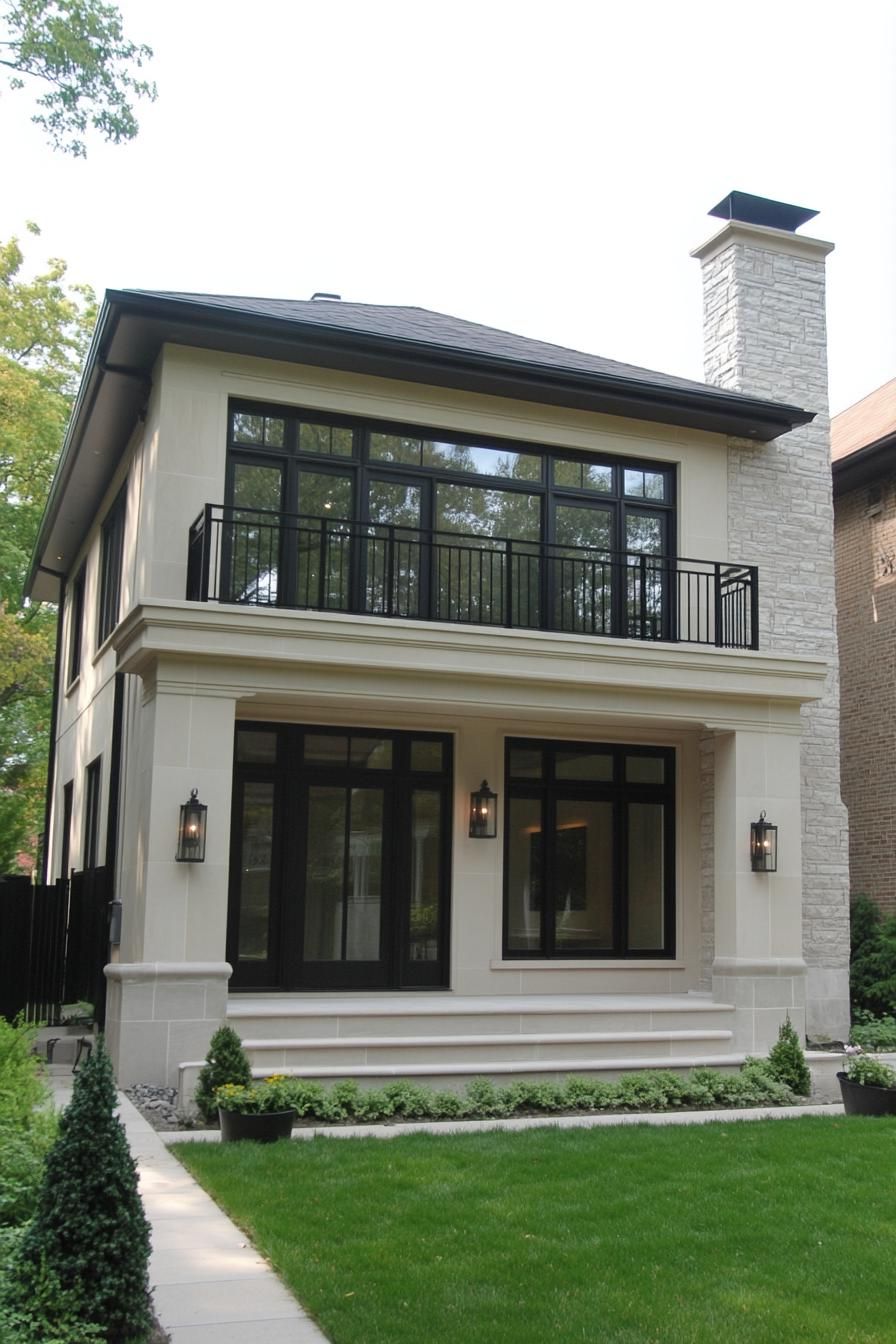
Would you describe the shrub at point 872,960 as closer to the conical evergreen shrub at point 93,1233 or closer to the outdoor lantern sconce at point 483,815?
the outdoor lantern sconce at point 483,815

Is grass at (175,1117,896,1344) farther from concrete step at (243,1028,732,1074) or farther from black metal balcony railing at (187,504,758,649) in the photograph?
black metal balcony railing at (187,504,758,649)

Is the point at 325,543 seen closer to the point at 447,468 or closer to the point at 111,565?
the point at 447,468

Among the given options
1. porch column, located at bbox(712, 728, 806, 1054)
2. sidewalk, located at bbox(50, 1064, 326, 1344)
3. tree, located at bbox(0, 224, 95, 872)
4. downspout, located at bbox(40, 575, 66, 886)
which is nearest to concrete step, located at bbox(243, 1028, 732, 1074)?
porch column, located at bbox(712, 728, 806, 1054)

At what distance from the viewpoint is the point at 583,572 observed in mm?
13891

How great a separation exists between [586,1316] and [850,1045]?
9835mm

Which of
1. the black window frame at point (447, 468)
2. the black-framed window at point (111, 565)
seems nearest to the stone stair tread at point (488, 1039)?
the black window frame at point (447, 468)

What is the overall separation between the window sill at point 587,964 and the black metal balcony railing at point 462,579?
11.3 ft

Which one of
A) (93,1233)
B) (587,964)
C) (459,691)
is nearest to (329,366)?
(459,691)

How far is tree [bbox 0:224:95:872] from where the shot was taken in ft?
76.1

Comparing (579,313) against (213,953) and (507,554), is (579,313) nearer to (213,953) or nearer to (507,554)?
(507,554)

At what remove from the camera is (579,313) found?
112 ft

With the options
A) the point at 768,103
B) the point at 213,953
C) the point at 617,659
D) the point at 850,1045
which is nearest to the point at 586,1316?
the point at 213,953

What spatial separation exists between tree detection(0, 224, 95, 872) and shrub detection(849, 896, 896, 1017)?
45.0 feet

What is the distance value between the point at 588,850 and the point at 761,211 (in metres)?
8.17
